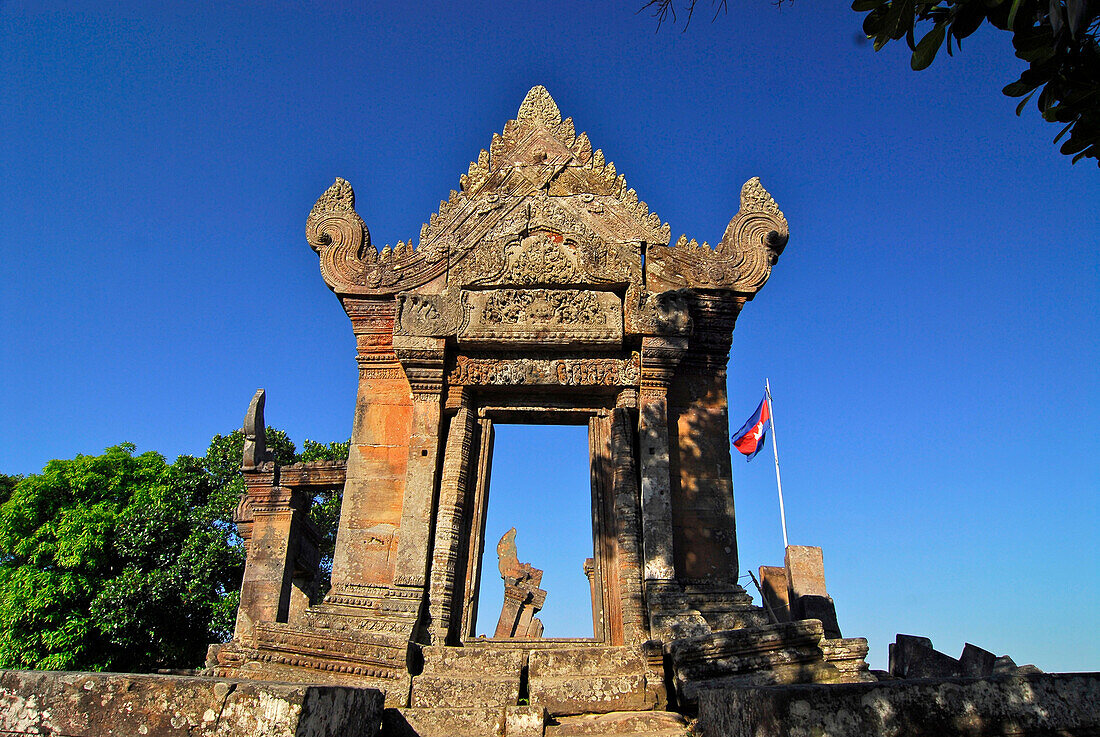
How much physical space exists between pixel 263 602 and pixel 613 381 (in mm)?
8937

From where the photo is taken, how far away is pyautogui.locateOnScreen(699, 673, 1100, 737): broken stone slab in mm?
3052

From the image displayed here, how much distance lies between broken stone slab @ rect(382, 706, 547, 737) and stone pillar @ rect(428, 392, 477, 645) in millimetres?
2181

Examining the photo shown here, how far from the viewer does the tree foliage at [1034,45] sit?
122 inches

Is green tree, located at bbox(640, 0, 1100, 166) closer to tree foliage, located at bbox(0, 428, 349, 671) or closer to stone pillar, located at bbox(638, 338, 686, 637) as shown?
stone pillar, located at bbox(638, 338, 686, 637)

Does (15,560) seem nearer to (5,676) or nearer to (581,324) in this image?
(581,324)

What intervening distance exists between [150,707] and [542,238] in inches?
289

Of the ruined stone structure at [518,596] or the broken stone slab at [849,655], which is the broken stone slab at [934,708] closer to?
the broken stone slab at [849,655]

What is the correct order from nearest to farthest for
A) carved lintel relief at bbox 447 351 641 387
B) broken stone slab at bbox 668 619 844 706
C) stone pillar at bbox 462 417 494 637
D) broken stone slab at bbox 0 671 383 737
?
broken stone slab at bbox 0 671 383 737, broken stone slab at bbox 668 619 844 706, stone pillar at bbox 462 417 494 637, carved lintel relief at bbox 447 351 641 387

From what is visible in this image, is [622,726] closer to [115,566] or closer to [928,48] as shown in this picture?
[928,48]

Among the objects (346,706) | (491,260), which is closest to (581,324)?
(491,260)

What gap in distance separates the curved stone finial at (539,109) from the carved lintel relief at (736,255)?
2584 mm

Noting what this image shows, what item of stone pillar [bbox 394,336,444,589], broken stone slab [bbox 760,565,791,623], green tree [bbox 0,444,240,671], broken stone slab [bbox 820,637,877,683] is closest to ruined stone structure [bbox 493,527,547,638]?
green tree [bbox 0,444,240,671]

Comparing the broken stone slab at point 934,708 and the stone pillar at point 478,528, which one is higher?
the stone pillar at point 478,528

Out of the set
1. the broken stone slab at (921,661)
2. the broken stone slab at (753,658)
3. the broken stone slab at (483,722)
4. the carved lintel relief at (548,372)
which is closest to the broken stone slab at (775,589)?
the broken stone slab at (921,661)
